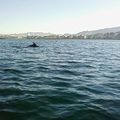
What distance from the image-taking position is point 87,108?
32.9ft

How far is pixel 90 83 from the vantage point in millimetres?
15266

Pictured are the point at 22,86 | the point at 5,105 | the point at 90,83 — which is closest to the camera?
the point at 5,105

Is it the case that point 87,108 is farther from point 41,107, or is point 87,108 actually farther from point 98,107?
point 41,107

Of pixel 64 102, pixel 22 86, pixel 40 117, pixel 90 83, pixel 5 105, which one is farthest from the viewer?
pixel 90 83

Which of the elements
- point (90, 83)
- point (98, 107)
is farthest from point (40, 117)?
point (90, 83)

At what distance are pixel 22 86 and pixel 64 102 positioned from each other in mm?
3843

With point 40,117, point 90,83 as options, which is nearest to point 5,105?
point 40,117

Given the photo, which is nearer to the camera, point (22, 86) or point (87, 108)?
point (87, 108)

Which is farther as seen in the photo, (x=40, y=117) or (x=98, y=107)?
(x=98, y=107)

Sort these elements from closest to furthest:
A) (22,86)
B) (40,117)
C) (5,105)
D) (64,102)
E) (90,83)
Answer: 1. (40,117)
2. (5,105)
3. (64,102)
4. (22,86)
5. (90,83)

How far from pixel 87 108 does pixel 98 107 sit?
503 millimetres

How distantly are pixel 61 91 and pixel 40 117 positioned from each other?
4.05 metres

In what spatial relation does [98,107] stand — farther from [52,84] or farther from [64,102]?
[52,84]

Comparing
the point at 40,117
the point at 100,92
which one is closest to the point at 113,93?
the point at 100,92
